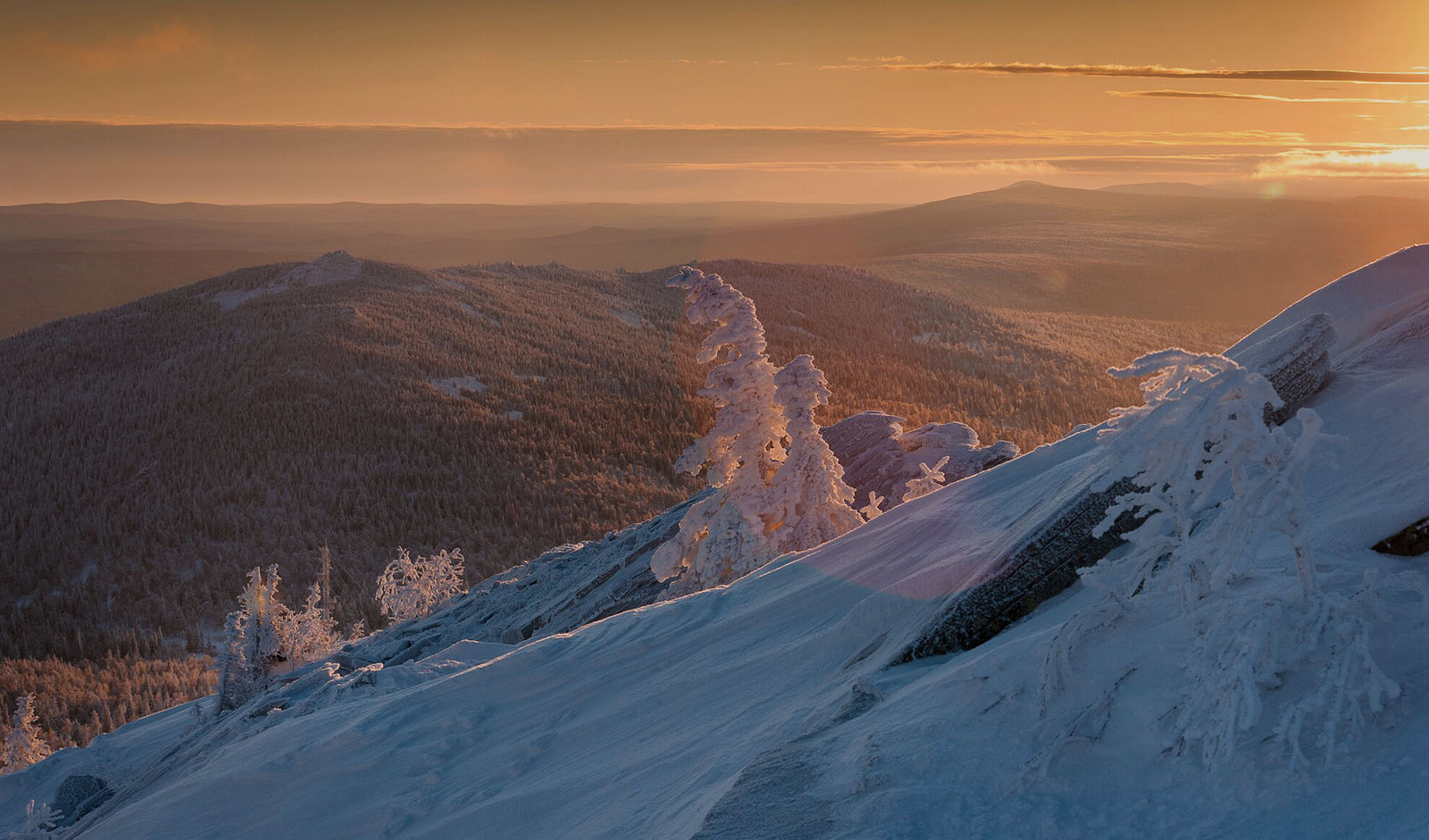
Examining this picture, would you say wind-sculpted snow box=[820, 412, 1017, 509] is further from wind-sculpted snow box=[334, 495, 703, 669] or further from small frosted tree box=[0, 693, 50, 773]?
small frosted tree box=[0, 693, 50, 773]

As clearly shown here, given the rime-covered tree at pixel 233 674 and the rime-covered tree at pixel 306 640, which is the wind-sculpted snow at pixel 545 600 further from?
the rime-covered tree at pixel 233 674

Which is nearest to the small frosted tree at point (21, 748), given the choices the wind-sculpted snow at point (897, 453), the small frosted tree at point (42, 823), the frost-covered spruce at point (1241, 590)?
the small frosted tree at point (42, 823)

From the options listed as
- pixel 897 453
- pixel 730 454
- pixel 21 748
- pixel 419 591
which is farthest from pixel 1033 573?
pixel 21 748

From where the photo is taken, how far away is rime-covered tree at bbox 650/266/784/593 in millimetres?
17984

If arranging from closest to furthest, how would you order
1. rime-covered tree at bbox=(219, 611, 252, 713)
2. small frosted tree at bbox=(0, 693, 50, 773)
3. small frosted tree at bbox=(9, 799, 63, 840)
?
small frosted tree at bbox=(9, 799, 63, 840) < rime-covered tree at bbox=(219, 611, 252, 713) < small frosted tree at bbox=(0, 693, 50, 773)

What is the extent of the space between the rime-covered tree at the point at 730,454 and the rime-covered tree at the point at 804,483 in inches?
14.1

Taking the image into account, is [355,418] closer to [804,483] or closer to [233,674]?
[233,674]

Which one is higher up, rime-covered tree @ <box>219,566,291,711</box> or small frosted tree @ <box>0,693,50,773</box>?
rime-covered tree @ <box>219,566,291,711</box>

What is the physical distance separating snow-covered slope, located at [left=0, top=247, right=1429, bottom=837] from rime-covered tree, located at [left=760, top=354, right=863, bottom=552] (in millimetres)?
6649

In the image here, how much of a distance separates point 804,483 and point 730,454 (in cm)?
166

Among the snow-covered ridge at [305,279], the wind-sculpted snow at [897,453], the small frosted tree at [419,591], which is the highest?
the snow-covered ridge at [305,279]

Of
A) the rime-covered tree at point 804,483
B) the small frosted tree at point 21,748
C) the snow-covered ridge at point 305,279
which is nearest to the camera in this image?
the rime-covered tree at point 804,483

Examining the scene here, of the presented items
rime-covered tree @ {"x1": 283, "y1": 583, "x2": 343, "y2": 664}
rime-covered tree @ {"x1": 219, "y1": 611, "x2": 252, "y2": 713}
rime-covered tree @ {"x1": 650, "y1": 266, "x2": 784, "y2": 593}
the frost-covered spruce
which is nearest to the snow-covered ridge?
rime-covered tree @ {"x1": 283, "y1": 583, "x2": 343, "y2": 664}

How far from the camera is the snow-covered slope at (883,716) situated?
168 inches
